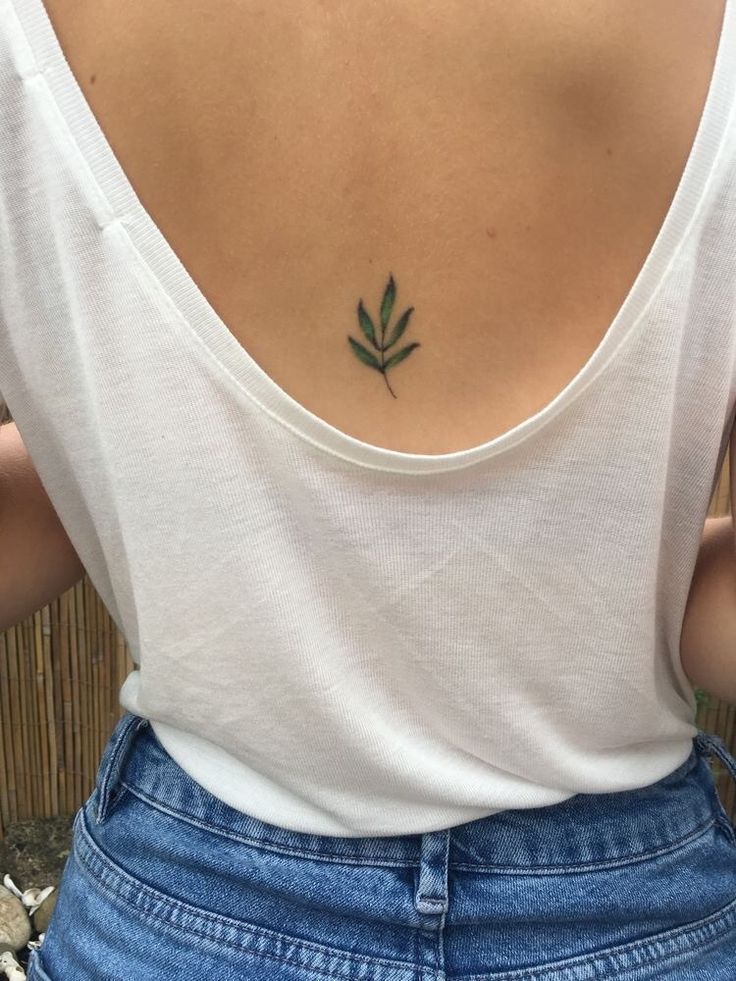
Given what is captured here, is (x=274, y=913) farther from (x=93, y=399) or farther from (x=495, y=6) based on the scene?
(x=495, y=6)

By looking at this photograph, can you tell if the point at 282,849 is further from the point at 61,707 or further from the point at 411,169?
the point at 61,707

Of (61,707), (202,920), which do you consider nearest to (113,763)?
(202,920)

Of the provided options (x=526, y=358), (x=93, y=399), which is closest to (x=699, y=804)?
(x=526, y=358)

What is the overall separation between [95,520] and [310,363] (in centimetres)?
21

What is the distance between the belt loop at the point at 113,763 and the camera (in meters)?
0.76

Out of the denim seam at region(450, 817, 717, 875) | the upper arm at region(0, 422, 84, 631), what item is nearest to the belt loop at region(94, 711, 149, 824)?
the upper arm at region(0, 422, 84, 631)

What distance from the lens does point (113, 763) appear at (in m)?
0.78

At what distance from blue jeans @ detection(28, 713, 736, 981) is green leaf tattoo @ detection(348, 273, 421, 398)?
0.32 m

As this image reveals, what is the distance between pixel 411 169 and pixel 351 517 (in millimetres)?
205

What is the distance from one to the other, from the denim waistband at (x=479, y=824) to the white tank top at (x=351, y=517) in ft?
0.05

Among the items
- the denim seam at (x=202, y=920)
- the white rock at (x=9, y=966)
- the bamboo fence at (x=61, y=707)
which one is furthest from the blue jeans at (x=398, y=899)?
the white rock at (x=9, y=966)

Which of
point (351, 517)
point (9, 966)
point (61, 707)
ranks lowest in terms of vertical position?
point (9, 966)

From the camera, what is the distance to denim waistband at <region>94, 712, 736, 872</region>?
0.70 m

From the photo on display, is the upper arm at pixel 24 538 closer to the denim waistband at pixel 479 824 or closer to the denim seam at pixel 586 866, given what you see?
the denim waistband at pixel 479 824
